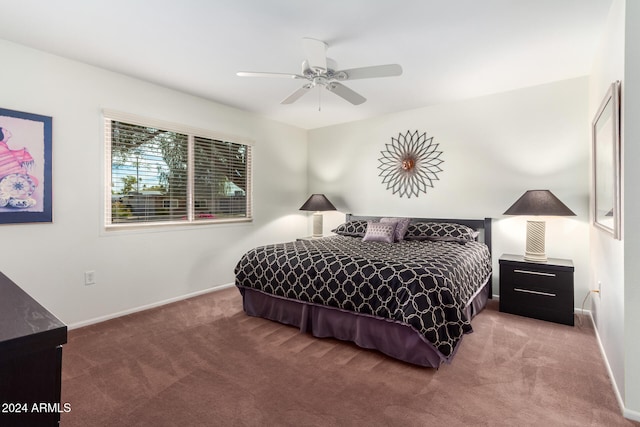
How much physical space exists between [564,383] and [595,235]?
156cm

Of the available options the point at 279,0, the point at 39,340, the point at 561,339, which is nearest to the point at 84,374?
the point at 39,340

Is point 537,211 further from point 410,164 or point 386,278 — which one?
point 386,278

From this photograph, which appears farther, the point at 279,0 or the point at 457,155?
the point at 457,155

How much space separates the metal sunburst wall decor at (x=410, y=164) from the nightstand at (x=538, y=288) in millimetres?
1477

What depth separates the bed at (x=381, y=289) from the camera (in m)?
2.21

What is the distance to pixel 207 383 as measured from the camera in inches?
81.4

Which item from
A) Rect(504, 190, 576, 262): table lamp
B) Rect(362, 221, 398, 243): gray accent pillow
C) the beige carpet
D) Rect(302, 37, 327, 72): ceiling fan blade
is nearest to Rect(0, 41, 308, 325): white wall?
the beige carpet

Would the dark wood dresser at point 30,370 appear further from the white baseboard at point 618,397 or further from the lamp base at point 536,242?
the lamp base at point 536,242

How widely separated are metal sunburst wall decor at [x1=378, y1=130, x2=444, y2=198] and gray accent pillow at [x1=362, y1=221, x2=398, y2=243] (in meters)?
0.83

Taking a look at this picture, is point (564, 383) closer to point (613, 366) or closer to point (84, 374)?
point (613, 366)

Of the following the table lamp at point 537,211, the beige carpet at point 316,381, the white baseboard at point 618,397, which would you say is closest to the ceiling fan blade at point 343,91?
the table lamp at point 537,211

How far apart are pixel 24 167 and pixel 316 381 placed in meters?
2.92

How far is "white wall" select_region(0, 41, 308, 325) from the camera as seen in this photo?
272 centimetres

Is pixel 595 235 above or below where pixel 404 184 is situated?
below
